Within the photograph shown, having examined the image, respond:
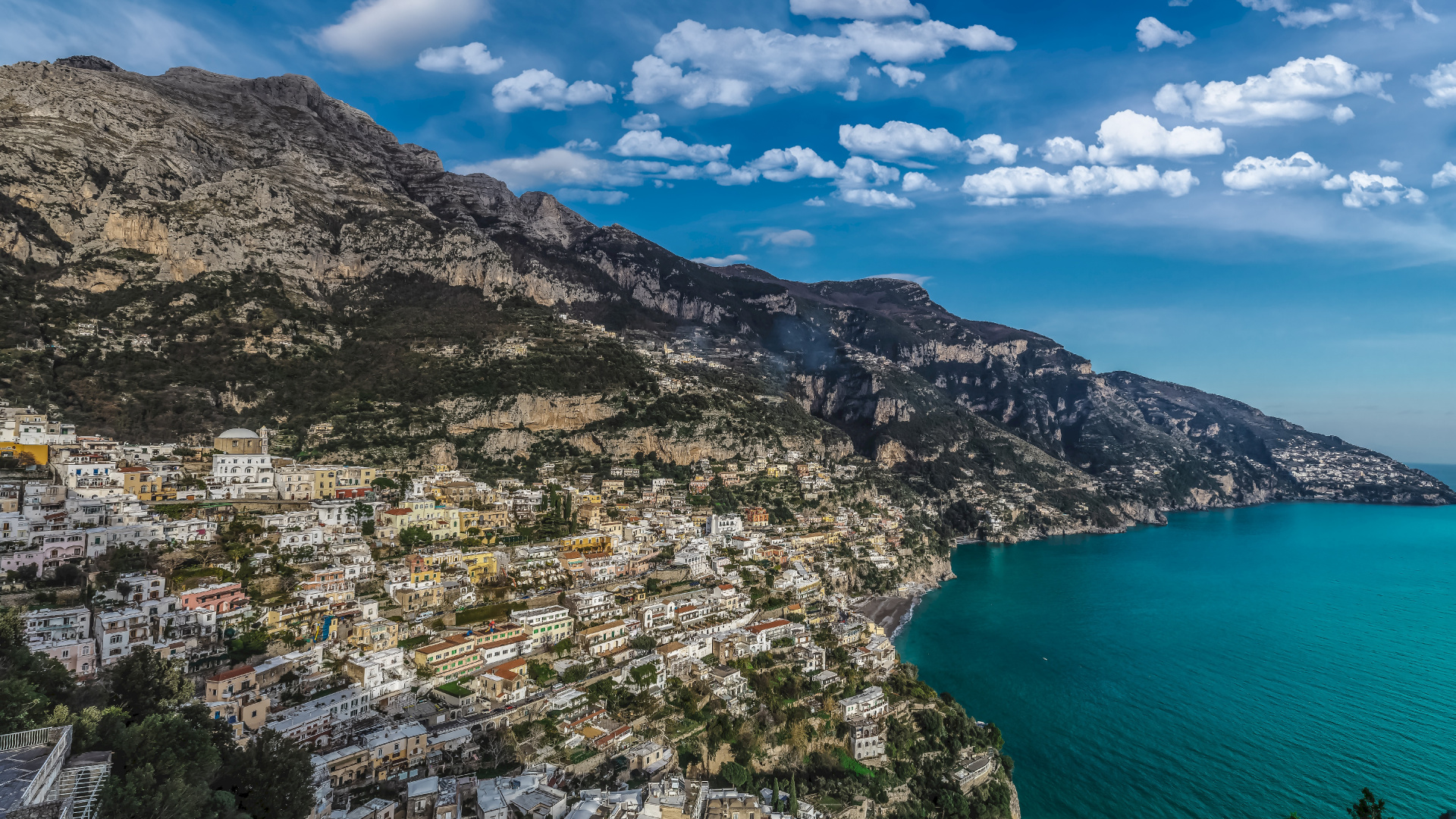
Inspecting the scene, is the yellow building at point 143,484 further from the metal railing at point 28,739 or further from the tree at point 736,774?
the tree at point 736,774

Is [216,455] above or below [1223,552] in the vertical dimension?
above

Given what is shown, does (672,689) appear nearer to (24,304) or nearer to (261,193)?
(24,304)

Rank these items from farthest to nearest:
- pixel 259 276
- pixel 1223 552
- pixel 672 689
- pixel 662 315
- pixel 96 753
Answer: pixel 662 315 < pixel 1223 552 < pixel 259 276 < pixel 672 689 < pixel 96 753

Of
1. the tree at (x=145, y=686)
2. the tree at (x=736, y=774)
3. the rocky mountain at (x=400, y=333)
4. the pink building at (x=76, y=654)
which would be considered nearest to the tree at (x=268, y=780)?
the tree at (x=145, y=686)

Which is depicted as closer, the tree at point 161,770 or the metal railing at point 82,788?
the metal railing at point 82,788

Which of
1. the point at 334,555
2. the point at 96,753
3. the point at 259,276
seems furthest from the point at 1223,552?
the point at 259,276

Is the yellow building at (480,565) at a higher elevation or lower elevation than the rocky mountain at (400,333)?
lower

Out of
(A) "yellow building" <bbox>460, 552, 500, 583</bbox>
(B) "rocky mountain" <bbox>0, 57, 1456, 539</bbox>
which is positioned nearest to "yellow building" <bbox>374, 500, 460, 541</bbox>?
(A) "yellow building" <bbox>460, 552, 500, 583</bbox>
